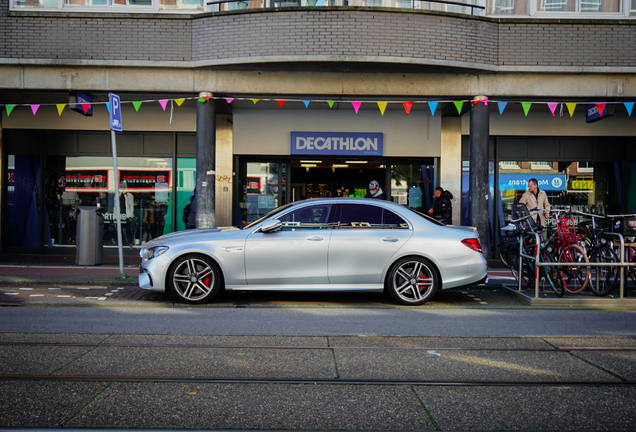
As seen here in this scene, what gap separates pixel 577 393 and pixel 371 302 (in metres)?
4.51

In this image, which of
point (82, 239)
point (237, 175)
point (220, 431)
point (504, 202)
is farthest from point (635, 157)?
point (220, 431)

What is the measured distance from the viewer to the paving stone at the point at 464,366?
4.79 meters

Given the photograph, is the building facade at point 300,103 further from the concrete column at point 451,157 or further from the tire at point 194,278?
the tire at point 194,278

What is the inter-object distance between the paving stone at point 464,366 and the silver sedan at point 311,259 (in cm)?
272

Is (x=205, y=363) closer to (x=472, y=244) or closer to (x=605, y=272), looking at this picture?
(x=472, y=244)

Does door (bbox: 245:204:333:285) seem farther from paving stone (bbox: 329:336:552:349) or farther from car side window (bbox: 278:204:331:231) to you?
paving stone (bbox: 329:336:552:349)

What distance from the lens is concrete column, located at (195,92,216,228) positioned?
42.3 feet

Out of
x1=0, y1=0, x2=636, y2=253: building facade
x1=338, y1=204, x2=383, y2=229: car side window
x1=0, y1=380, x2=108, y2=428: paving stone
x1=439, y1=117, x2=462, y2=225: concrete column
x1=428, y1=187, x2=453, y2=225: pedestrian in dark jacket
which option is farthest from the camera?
x1=439, y1=117, x2=462, y2=225: concrete column

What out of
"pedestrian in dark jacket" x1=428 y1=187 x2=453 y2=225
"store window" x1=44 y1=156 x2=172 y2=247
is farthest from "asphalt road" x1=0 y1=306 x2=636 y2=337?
"store window" x1=44 y1=156 x2=172 y2=247

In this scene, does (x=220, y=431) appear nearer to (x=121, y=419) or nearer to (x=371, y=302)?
(x=121, y=419)

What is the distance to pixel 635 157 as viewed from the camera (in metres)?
15.3

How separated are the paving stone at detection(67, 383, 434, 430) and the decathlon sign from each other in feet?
35.9

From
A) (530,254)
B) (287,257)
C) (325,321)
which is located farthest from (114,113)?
(530,254)

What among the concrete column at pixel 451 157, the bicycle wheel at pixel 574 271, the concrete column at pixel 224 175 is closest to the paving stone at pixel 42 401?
the bicycle wheel at pixel 574 271
